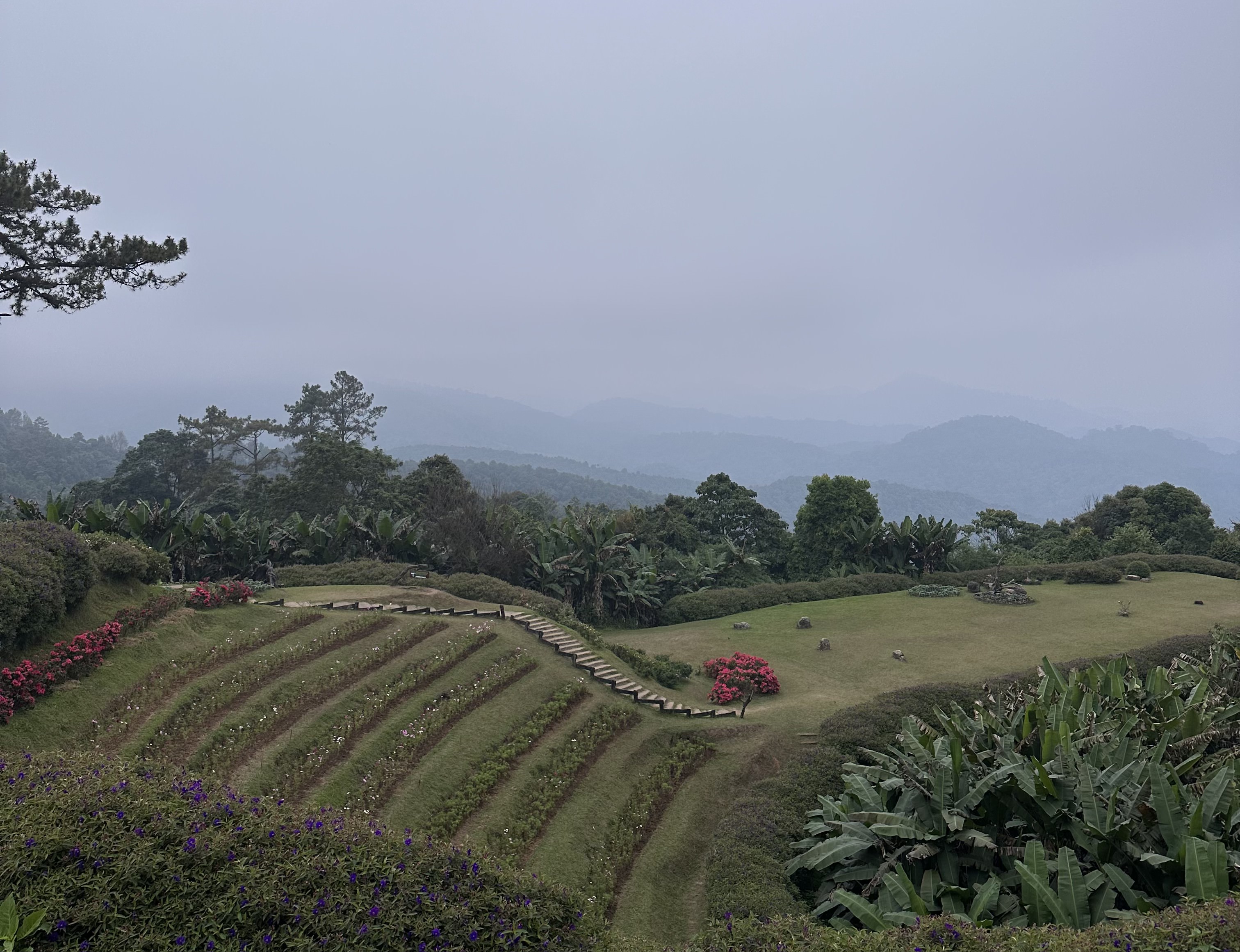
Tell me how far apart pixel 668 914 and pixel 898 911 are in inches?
133

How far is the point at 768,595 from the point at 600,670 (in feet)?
38.2

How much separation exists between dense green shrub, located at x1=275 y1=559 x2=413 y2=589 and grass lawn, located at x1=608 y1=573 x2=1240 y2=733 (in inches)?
295

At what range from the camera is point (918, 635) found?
20.5 meters

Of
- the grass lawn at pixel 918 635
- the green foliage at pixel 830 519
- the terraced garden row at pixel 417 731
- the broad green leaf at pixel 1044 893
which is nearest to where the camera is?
the broad green leaf at pixel 1044 893

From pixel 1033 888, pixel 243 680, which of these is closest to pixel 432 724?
pixel 243 680

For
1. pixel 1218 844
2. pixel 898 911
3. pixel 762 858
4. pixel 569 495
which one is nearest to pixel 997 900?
pixel 898 911

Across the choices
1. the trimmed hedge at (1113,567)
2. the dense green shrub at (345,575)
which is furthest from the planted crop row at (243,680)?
the trimmed hedge at (1113,567)

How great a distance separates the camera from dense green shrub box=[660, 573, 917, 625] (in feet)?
83.4

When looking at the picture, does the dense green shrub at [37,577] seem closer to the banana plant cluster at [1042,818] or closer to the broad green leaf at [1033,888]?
the banana plant cluster at [1042,818]

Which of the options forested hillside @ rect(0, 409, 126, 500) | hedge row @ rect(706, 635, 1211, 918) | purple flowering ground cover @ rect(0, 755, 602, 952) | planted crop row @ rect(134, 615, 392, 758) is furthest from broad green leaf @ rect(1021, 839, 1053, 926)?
forested hillside @ rect(0, 409, 126, 500)

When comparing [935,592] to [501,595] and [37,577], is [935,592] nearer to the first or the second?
[501,595]

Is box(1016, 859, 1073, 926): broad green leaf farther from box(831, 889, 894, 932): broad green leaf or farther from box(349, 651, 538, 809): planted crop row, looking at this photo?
box(349, 651, 538, 809): planted crop row

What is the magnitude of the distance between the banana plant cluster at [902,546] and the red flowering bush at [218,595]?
23.5 m

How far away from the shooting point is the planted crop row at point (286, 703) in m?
10.0
